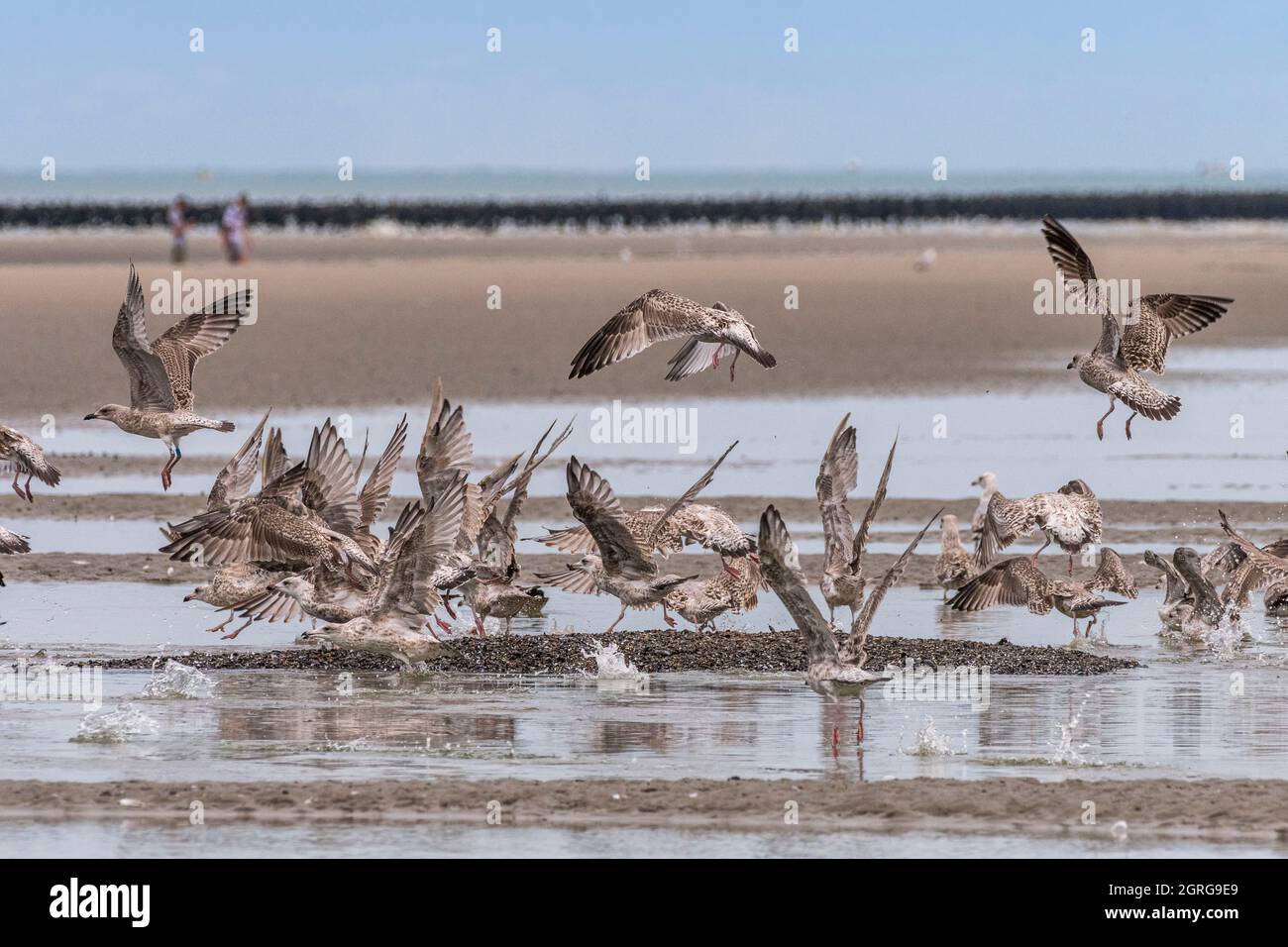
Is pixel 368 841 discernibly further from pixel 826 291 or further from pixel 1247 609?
pixel 826 291

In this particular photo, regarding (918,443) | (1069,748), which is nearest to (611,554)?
(1069,748)

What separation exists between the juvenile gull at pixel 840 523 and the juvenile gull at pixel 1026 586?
133 cm

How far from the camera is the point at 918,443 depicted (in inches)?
1001

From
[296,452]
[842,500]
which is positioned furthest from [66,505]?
[842,500]

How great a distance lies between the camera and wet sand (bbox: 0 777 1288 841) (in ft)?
31.3

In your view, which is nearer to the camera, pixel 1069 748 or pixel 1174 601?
pixel 1069 748

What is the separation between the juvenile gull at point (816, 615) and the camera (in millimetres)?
10727

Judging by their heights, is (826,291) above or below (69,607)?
above

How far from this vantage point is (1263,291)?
46.0 meters

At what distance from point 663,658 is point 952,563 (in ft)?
10.7

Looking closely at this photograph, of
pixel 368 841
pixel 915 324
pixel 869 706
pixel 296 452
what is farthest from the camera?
pixel 915 324

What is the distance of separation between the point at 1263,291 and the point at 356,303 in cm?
1880

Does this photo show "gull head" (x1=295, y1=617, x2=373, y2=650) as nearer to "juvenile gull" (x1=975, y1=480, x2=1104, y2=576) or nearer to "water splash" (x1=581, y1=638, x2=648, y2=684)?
"water splash" (x1=581, y1=638, x2=648, y2=684)

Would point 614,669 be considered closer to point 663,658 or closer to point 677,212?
point 663,658
